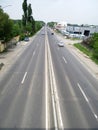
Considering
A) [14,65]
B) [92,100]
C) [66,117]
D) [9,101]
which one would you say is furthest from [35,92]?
[14,65]

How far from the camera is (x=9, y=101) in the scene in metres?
19.8

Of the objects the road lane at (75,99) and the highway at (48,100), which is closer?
the highway at (48,100)

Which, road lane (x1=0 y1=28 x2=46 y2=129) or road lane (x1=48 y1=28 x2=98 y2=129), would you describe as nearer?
road lane (x1=0 y1=28 x2=46 y2=129)

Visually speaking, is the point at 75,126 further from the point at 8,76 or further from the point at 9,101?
the point at 8,76

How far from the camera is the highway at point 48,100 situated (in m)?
15.8

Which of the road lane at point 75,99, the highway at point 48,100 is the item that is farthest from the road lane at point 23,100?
the road lane at point 75,99

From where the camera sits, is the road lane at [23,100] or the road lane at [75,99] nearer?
the road lane at [23,100]

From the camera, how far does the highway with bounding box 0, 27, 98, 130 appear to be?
1582 centimetres

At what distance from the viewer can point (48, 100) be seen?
20203 mm

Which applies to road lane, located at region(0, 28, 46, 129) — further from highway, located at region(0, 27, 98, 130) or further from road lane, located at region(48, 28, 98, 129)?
road lane, located at region(48, 28, 98, 129)

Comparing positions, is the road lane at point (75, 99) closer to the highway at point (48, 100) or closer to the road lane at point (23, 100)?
the highway at point (48, 100)

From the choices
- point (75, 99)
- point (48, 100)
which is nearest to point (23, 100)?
point (48, 100)

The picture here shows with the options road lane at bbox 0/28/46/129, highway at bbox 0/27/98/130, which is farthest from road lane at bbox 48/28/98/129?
road lane at bbox 0/28/46/129

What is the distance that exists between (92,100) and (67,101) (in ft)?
6.82
